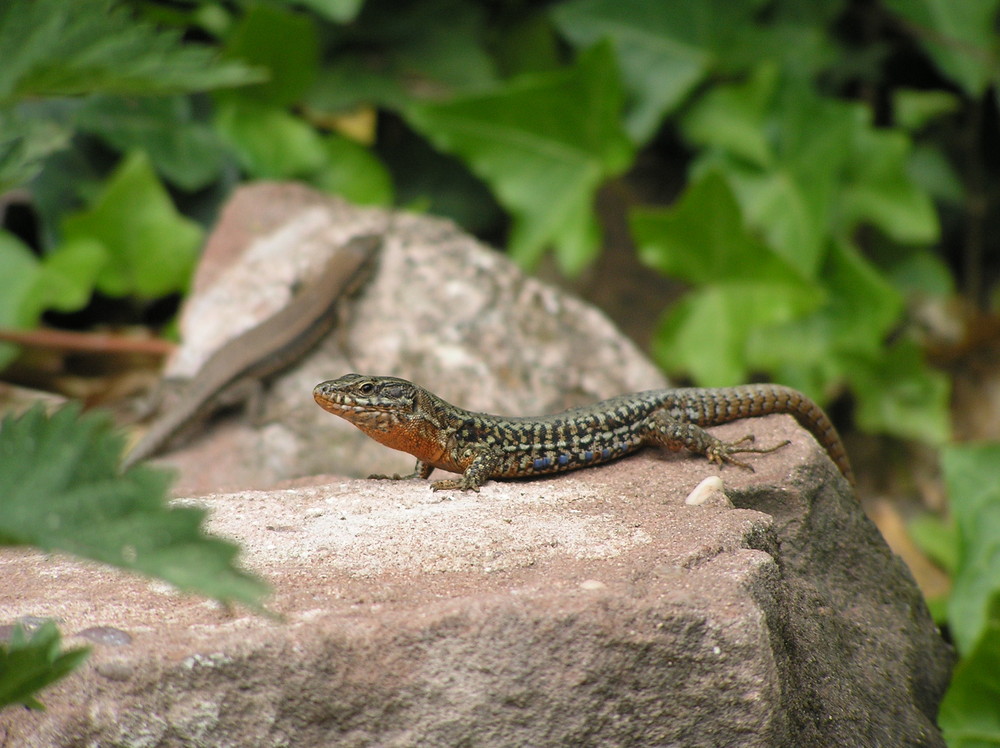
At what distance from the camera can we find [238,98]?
7805 mm

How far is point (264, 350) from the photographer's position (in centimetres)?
672

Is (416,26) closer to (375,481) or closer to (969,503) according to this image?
(375,481)

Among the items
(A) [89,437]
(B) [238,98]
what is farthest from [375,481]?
(B) [238,98]

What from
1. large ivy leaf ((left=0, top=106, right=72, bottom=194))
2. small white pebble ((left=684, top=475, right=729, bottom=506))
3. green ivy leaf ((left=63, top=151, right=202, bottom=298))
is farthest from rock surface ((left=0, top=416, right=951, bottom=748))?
green ivy leaf ((left=63, top=151, right=202, bottom=298))

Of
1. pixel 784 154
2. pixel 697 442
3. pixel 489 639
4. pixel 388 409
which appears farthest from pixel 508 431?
pixel 784 154

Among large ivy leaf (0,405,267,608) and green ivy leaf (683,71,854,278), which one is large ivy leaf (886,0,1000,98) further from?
large ivy leaf (0,405,267,608)

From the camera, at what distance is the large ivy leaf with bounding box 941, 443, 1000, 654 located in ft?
17.7

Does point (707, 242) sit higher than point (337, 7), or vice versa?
point (337, 7)

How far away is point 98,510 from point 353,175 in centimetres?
678

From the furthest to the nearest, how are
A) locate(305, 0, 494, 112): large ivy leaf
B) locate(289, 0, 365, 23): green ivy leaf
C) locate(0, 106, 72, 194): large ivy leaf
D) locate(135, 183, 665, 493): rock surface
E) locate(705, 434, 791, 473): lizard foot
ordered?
locate(305, 0, 494, 112): large ivy leaf → locate(289, 0, 365, 23): green ivy leaf → locate(135, 183, 665, 493): rock surface → locate(705, 434, 791, 473): lizard foot → locate(0, 106, 72, 194): large ivy leaf

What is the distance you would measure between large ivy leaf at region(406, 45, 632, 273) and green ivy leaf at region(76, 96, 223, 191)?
77.9 inches

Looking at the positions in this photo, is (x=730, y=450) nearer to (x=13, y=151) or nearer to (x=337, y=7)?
(x=13, y=151)

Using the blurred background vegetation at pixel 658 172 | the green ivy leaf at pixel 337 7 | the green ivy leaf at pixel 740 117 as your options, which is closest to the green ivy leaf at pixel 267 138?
the blurred background vegetation at pixel 658 172

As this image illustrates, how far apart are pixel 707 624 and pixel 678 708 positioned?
0.87 ft
